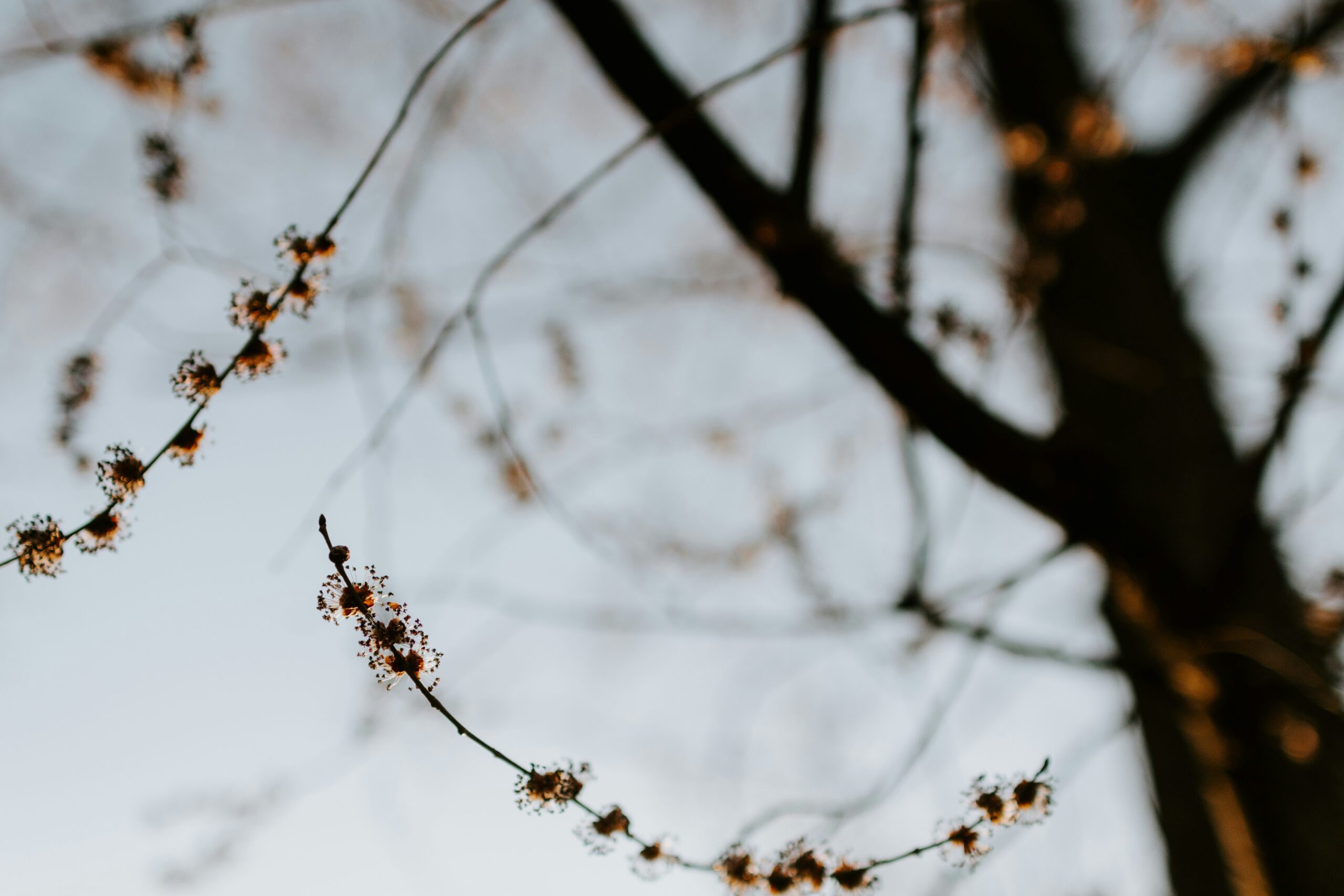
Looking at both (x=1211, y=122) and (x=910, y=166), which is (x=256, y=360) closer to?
(x=910, y=166)

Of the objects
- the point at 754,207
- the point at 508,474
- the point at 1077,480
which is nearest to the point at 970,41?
the point at 754,207

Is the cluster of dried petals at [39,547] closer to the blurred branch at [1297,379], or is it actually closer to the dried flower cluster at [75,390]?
the dried flower cluster at [75,390]

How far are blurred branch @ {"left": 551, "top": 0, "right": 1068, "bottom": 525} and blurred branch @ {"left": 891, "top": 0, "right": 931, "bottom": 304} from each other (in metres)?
0.11

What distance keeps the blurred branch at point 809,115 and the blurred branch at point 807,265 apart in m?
0.06

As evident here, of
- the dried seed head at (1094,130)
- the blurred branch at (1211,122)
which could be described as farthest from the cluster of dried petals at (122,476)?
the blurred branch at (1211,122)

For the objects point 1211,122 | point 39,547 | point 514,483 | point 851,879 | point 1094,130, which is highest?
point 1211,122

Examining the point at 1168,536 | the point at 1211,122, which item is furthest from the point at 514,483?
the point at 1211,122

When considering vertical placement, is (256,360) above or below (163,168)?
below

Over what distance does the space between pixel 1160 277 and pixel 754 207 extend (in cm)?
166

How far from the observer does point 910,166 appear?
4.66 ft

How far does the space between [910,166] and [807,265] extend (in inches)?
14.1

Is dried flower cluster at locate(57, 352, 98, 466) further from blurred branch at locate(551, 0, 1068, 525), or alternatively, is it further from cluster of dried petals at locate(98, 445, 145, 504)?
blurred branch at locate(551, 0, 1068, 525)

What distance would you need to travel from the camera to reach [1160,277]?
2240 millimetres

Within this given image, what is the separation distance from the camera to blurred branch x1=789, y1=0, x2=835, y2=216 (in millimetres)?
1283
